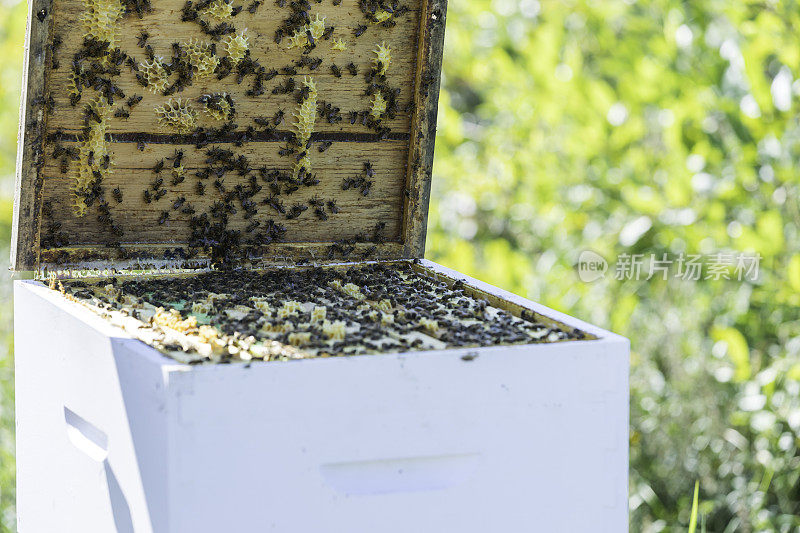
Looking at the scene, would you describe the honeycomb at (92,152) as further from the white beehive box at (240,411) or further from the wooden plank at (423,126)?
the wooden plank at (423,126)

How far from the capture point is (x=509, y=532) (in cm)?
173

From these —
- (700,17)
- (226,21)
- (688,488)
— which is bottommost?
(688,488)

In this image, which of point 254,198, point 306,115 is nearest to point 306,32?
point 306,115

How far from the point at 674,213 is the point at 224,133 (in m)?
2.17

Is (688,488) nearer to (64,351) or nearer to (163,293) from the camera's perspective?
Answer: (163,293)

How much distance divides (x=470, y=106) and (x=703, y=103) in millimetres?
4076

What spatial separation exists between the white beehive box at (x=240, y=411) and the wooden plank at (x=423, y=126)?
7 centimetres

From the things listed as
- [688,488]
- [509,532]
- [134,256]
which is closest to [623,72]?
[688,488]

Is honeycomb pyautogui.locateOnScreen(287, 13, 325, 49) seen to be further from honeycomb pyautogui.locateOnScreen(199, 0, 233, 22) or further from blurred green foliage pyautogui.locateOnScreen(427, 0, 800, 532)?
blurred green foliage pyautogui.locateOnScreen(427, 0, 800, 532)

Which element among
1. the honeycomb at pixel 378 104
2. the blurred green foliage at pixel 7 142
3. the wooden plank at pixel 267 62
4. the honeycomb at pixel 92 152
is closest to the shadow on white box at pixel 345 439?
the honeycomb at pixel 92 152

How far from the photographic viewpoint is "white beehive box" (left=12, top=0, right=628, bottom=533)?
1525mm

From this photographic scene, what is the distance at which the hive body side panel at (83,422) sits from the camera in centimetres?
156

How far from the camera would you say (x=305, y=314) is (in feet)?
6.63

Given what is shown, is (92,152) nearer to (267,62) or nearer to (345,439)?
(267,62)
